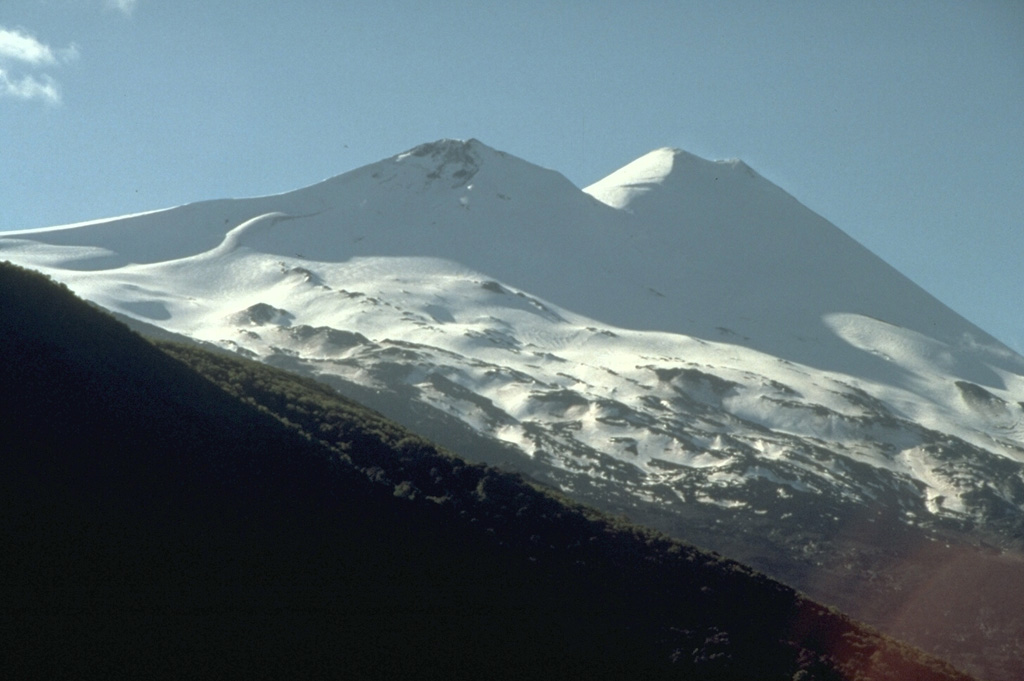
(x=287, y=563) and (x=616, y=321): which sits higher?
→ (x=616, y=321)

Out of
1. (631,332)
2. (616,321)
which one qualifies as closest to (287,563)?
(631,332)

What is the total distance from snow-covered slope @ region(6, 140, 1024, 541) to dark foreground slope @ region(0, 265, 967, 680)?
3923 centimetres

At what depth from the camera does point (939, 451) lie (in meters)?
91.9

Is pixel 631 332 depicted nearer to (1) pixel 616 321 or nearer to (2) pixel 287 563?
(1) pixel 616 321

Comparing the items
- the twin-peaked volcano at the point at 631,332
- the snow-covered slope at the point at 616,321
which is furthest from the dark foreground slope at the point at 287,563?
the snow-covered slope at the point at 616,321

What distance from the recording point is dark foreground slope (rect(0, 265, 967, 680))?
82.3 feet

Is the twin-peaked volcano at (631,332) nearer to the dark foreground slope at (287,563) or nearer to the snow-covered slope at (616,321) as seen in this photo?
the snow-covered slope at (616,321)

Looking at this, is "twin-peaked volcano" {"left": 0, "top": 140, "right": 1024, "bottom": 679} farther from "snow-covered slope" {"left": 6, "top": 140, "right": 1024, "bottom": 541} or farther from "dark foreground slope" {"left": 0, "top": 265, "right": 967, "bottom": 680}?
"dark foreground slope" {"left": 0, "top": 265, "right": 967, "bottom": 680}

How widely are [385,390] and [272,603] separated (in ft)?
205

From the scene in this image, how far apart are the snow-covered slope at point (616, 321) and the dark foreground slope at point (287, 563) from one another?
39.2 meters

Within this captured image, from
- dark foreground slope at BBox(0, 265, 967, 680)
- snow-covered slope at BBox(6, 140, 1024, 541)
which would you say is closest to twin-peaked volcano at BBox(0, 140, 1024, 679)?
snow-covered slope at BBox(6, 140, 1024, 541)

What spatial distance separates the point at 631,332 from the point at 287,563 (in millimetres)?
93744

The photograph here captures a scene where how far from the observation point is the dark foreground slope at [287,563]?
988 inches

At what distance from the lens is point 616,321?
125 m
